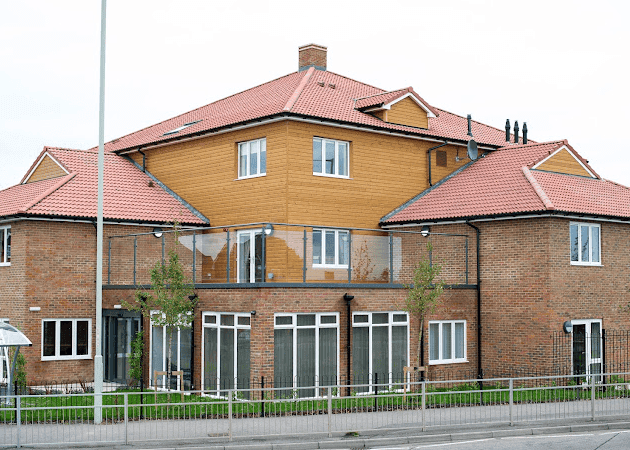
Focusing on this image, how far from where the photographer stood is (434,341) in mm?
24203

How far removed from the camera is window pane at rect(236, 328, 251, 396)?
67.9 ft

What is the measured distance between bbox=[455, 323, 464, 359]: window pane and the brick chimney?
1204 cm

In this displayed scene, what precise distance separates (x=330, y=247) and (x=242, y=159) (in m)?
Answer: 4.92

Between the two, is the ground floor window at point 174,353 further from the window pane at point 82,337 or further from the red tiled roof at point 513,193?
the red tiled roof at point 513,193

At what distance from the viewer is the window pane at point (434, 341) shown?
950 inches

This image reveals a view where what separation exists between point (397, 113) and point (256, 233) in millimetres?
8180

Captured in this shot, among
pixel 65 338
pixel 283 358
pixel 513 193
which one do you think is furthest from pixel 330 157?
pixel 65 338

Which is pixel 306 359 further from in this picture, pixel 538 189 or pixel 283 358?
pixel 538 189

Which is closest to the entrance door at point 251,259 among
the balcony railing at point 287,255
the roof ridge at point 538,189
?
the balcony railing at point 287,255

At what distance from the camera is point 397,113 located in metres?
27.9

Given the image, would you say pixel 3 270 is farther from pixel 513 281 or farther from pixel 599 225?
pixel 599 225

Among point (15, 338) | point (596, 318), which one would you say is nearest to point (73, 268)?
point (15, 338)

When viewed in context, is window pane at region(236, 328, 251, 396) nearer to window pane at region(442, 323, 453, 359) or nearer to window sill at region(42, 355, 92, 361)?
window pane at region(442, 323, 453, 359)

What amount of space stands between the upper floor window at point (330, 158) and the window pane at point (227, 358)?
645 centimetres
